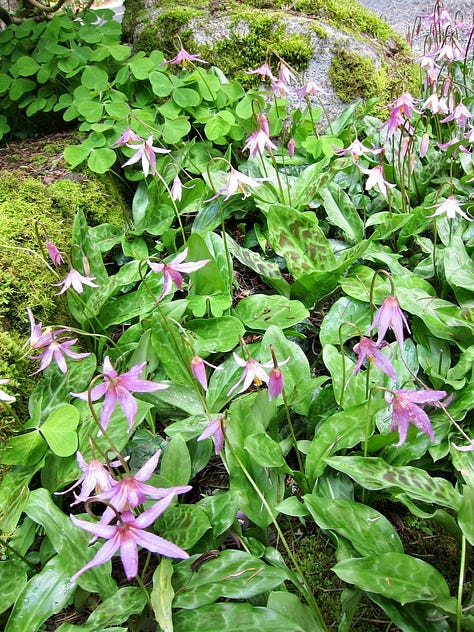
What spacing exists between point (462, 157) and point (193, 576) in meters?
2.14

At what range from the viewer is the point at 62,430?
1564 millimetres

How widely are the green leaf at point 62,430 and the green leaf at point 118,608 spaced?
1.33 ft

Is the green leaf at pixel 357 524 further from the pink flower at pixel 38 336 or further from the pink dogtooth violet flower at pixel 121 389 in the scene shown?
the pink flower at pixel 38 336

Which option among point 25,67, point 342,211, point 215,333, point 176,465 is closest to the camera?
point 176,465

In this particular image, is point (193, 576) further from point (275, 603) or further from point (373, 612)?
point (373, 612)

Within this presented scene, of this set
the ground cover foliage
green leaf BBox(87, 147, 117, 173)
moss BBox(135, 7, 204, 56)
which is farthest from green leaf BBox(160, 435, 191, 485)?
moss BBox(135, 7, 204, 56)

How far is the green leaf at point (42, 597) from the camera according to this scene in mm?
1296

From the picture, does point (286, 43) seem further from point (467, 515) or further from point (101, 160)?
point (467, 515)

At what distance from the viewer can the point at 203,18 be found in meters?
3.35

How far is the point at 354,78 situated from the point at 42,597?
3001mm

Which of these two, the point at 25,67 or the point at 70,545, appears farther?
the point at 25,67

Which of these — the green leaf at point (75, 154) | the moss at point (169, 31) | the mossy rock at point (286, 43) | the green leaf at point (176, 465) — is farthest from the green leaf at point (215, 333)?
the moss at point (169, 31)

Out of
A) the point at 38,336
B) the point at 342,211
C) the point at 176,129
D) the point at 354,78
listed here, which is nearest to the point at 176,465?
the point at 38,336

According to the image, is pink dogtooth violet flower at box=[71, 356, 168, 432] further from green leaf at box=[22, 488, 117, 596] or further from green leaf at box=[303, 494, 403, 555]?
green leaf at box=[303, 494, 403, 555]
